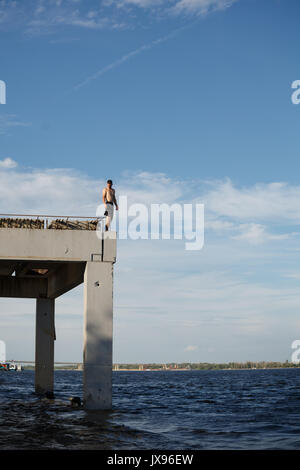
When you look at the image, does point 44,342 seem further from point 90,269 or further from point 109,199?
point 109,199

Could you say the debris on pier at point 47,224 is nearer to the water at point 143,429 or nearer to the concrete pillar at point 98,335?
the concrete pillar at point 98,335

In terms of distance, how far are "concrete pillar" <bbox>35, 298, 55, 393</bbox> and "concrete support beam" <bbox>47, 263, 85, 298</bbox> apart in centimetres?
128

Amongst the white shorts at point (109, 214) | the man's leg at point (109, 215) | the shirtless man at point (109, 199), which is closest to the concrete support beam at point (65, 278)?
the man's leg at point (109, 215)

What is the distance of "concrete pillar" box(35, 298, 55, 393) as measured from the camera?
3369 cm

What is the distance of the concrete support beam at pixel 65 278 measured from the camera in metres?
25.0

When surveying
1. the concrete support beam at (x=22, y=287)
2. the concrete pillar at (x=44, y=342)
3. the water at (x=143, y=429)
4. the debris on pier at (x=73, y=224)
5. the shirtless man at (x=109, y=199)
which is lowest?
the water at (x=143, y=429)

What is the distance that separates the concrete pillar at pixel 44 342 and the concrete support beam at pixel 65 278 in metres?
1.28

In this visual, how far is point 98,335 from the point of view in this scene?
21.5 metres

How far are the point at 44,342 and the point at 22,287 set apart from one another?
3.83 metres

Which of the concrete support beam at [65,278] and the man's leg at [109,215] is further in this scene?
the concrete support beam at [65,278]

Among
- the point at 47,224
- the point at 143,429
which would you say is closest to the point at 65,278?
the point at 47,224
